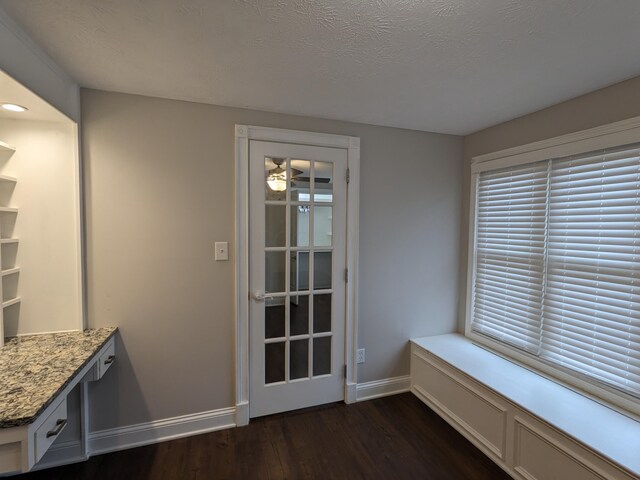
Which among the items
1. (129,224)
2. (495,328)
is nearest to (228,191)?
(129,224)

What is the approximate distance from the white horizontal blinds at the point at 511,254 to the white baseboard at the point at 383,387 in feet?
2.68

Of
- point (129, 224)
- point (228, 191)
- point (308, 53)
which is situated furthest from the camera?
point (228, 191)

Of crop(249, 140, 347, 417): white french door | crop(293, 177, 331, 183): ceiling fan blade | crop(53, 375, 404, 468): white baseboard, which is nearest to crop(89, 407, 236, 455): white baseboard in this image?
crop(53, 375, 404, 468): white baseboard

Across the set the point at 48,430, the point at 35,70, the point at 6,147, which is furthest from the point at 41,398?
the point at 35,70

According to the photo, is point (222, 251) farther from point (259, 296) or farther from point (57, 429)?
point (57, 429)

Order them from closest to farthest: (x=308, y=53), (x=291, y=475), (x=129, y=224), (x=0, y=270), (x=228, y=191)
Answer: (x=308, y=53)
(x=0, y=270)
(x=291, y=475)
(x=129, y=224)
(x=228, y=191)

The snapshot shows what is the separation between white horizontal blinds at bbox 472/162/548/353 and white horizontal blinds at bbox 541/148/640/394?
8 cm

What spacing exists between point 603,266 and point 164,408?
9.77ft

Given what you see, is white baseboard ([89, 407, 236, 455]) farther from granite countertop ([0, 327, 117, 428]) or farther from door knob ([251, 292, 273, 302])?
door knob ([251, 292, 273, 302])

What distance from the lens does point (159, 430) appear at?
2.11 meters

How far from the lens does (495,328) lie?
256 cm

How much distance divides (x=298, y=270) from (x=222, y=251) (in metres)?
0.59

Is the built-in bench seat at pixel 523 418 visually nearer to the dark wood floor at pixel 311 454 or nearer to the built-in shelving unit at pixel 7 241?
the dark wood floor at pixel 311 454

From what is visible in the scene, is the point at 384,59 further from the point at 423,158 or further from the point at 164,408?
the point at 164,408
